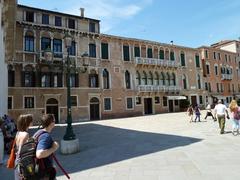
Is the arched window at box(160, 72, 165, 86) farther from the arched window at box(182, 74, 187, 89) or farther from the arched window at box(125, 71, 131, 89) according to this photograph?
the arched window at box(125, 71, 131, 89)

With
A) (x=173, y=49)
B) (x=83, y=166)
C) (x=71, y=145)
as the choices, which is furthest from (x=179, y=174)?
(x=173, y=49)

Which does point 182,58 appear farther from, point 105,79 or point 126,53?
point 105,79

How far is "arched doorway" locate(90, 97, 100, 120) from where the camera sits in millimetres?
26406

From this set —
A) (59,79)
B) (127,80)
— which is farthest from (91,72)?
(127,80)

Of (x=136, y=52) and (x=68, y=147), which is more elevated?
(x=136, y=52)

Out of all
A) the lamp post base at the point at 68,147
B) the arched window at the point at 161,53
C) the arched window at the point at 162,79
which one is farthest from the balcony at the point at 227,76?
the lamp post base at the point at 68,147

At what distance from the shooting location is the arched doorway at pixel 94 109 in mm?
26406

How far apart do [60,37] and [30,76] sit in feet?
16.9

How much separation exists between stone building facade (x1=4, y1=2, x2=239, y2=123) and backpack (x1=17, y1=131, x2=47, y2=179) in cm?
1472

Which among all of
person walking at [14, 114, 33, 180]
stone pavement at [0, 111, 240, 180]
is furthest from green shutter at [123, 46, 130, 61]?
person walking at [14, 114, 33, 180]

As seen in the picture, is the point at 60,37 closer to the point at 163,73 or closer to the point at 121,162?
the point at 163,73

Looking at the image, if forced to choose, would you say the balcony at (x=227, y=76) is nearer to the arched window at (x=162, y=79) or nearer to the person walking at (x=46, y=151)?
the arched window at (x=162, y=79)

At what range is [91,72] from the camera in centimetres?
2659

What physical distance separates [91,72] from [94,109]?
161 inches
